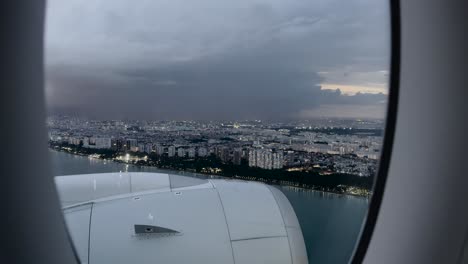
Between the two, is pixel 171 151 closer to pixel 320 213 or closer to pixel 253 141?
pixel 253 141

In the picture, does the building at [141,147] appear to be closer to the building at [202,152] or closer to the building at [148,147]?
the building at [148,147]

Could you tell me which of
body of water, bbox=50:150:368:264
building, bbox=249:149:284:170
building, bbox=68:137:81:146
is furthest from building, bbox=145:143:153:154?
building, bbox=249:149:284:170

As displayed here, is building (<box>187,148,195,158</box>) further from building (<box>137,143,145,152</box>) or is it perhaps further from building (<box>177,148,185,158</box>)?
building (<box>137,143,145,152</box>)

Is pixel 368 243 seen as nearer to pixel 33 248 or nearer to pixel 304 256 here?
pixel 304 256

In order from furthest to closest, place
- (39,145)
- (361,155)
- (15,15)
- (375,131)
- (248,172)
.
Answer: (248,172) → (361,155) → (375,131) → (39,145) → (15,15)

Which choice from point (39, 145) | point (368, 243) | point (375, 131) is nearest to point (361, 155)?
point (375, 131)

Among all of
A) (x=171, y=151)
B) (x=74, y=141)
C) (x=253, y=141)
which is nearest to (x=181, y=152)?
(x=171, y=151)
